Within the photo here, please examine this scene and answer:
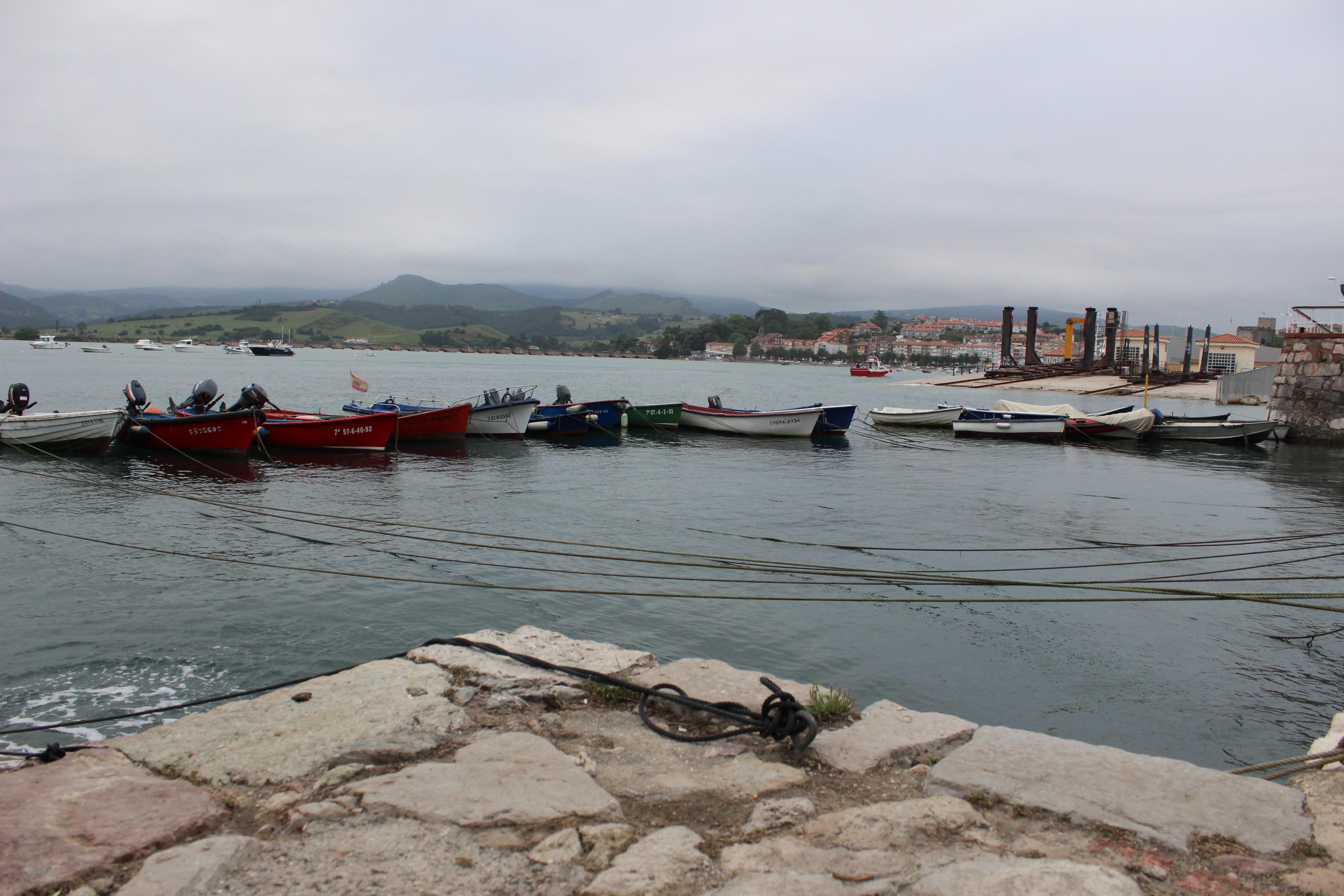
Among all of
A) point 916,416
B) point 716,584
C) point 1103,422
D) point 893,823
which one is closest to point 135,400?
point 716,584

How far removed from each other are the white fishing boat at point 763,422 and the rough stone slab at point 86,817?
2830 centimetres

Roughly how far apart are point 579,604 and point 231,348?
175 metres

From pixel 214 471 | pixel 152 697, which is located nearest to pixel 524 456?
pixel 214 471

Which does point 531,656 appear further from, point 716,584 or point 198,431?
point 198,431

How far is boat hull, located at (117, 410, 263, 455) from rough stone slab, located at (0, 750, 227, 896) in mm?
19240

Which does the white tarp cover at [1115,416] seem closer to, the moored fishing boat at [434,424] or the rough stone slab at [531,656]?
the moored fishing boat at [434,424]

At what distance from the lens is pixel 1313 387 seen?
96.4 feet

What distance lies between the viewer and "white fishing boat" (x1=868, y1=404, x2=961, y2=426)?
36.5 meters

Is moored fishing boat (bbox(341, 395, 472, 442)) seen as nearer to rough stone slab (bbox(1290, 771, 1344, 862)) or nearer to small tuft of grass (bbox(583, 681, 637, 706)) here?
small tuft of grass (bbox(583, 681, 637, 706))

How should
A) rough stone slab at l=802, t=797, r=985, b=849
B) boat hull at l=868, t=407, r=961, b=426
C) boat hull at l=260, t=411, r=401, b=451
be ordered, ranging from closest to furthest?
rough stone slab at l=802, t=797, r=985, b=849
boat hull at l=260, t=411, r=401, b=451
boat hull at l=868, t=407, r=961, b=426

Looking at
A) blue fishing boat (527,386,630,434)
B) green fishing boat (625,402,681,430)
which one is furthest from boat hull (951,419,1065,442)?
blue fishing boat (527,386,630,434)

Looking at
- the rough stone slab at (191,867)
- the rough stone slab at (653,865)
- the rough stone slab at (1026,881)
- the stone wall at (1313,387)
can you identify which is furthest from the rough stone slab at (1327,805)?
the stone wall at (1313,387)

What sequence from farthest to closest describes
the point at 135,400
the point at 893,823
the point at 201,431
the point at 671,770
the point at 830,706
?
the point at 135,400 → the point at 201,431 → the point at 830,706 → the point at 671,770 → the point at 893,823

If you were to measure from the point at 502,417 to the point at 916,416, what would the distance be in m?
19.7
